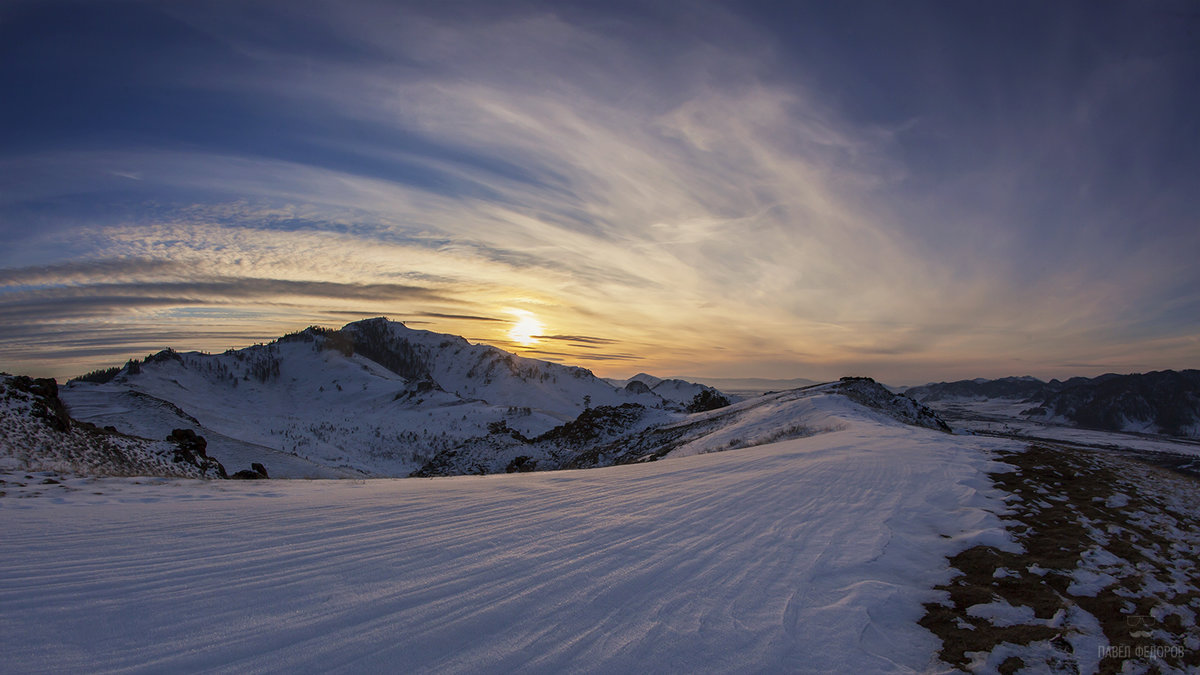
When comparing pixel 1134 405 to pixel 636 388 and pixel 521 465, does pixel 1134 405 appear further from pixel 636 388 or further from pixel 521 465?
pixel 521 465

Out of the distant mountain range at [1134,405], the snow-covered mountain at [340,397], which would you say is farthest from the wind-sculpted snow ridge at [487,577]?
the distant mountain range at [1134,405]

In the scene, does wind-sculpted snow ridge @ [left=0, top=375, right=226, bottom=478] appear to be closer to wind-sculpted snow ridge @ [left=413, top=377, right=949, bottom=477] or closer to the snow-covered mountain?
the snow-covered mountain

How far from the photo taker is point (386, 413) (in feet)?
182

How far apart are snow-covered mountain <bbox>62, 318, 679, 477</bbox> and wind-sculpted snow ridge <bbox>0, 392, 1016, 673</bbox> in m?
17.7

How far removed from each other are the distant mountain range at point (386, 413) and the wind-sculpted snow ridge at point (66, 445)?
0.14 meters

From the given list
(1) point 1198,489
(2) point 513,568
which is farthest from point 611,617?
(1) point 1198,489

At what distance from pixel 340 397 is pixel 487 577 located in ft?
238

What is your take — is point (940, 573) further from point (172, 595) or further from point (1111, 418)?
point (1111, 418)

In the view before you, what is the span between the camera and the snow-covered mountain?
86.4ft

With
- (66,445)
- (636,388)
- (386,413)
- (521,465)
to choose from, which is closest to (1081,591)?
(66,445)

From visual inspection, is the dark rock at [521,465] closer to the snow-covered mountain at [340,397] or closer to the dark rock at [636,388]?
the snow-covered mountain at [340,397]

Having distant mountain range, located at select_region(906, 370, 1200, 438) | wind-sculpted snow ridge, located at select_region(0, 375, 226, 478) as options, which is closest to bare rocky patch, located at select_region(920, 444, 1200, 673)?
wind-sculpted snow ridge, located at select_region(0, 375, 226, 478)

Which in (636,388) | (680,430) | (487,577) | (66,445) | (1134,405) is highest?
(636,388)

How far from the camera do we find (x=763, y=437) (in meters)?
17.2
